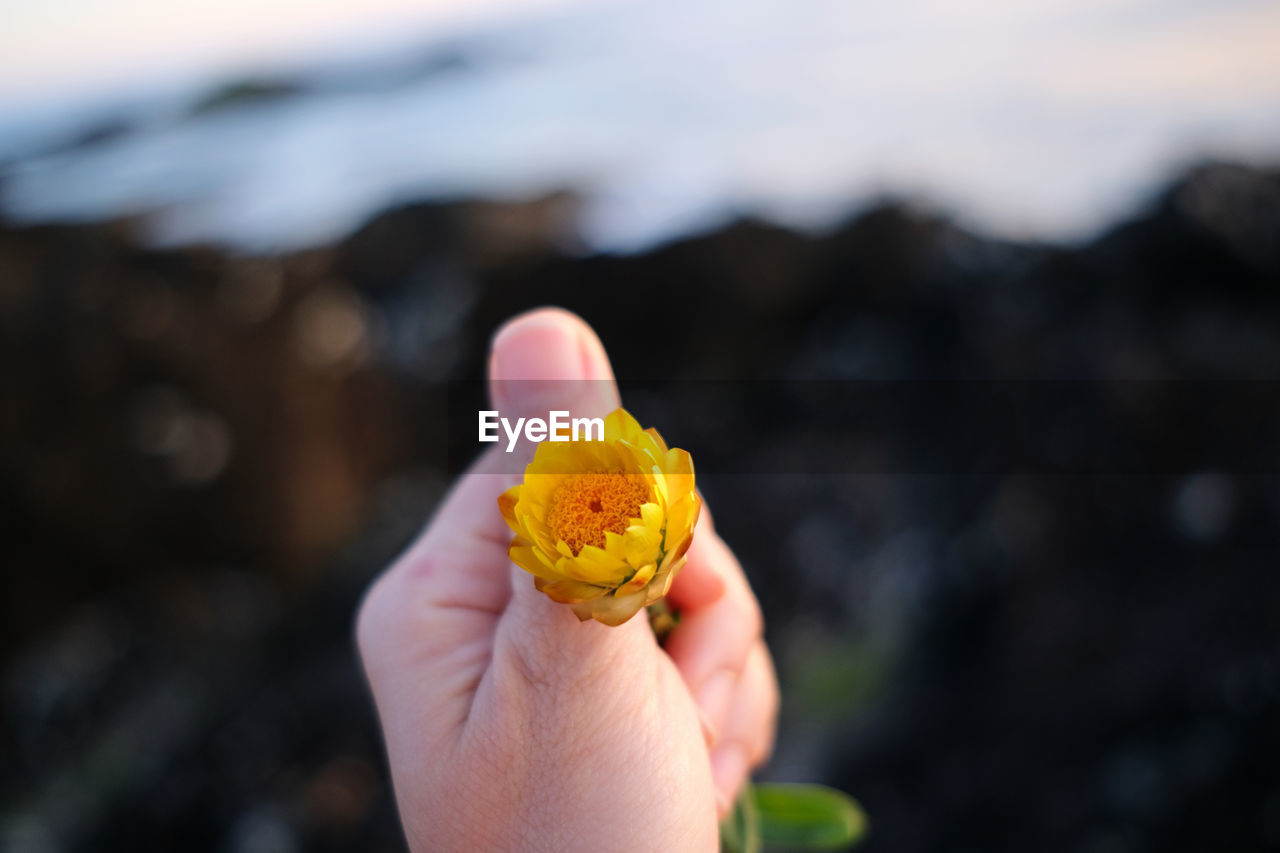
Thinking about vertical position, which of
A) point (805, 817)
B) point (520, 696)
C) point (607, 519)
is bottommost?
point (805, 817)

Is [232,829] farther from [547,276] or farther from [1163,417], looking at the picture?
[1163,417]

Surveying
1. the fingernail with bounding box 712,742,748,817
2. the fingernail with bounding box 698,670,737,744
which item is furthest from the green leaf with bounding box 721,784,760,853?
the fingernail with bounding box 698,670,737,744

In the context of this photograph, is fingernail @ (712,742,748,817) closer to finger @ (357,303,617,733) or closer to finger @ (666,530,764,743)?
finger @ (666,530,764,743)

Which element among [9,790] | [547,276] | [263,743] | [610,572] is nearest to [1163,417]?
[547,276]

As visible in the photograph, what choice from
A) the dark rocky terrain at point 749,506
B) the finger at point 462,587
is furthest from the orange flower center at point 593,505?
the dark rocky terrain at point 749,506

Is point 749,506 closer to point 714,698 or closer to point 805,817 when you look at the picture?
point 805,817

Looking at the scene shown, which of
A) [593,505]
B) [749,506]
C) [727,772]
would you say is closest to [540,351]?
[593,505]

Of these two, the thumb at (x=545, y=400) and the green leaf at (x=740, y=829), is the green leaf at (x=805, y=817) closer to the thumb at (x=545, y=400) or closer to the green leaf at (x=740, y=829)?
the green leaf at (x=740, y=829)
